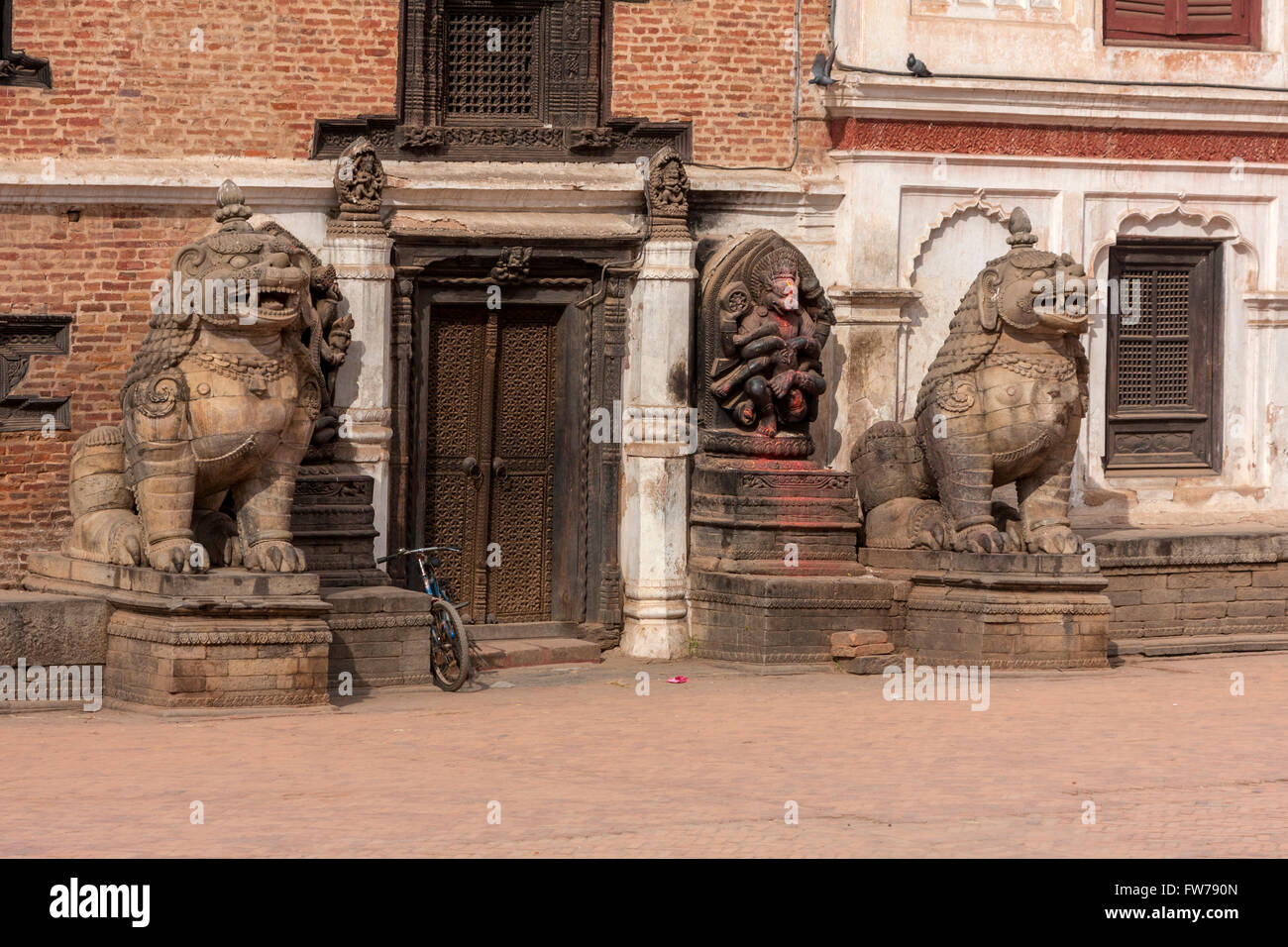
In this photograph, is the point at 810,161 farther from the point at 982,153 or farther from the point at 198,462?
the point at 198,462

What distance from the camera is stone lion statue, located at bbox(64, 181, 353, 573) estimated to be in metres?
13.6

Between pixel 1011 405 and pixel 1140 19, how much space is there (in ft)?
13.3

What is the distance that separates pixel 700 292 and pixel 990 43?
2972mm

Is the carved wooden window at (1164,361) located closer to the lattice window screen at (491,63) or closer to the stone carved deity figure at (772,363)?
the stone carved deity figure at (772,363)

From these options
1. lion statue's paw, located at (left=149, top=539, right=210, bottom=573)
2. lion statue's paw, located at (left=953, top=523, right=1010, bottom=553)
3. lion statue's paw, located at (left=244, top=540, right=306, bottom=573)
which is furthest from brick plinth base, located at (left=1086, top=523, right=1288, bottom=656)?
lion statue's paw, located at (left=149, top=539, right=210, bottom=573)

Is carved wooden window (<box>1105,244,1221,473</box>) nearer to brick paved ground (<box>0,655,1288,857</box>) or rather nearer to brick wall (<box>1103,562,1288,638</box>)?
brick wall (<box>1103,562,1288,638</box>)

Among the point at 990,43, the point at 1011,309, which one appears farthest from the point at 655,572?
the point at 990,43

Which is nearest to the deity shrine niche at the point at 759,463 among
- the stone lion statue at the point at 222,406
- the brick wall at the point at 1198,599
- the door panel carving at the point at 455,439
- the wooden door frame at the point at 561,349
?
the wooden door frame at the point at 561,349

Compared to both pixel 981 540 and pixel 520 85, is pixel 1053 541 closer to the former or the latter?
pixel 981 540

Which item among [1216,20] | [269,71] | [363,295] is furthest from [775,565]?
[1216,20]

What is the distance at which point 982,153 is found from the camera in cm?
1745

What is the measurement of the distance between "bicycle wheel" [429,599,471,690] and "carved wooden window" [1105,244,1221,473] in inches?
231

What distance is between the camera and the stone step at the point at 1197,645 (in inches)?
655

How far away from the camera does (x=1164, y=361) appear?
60.5 ft
